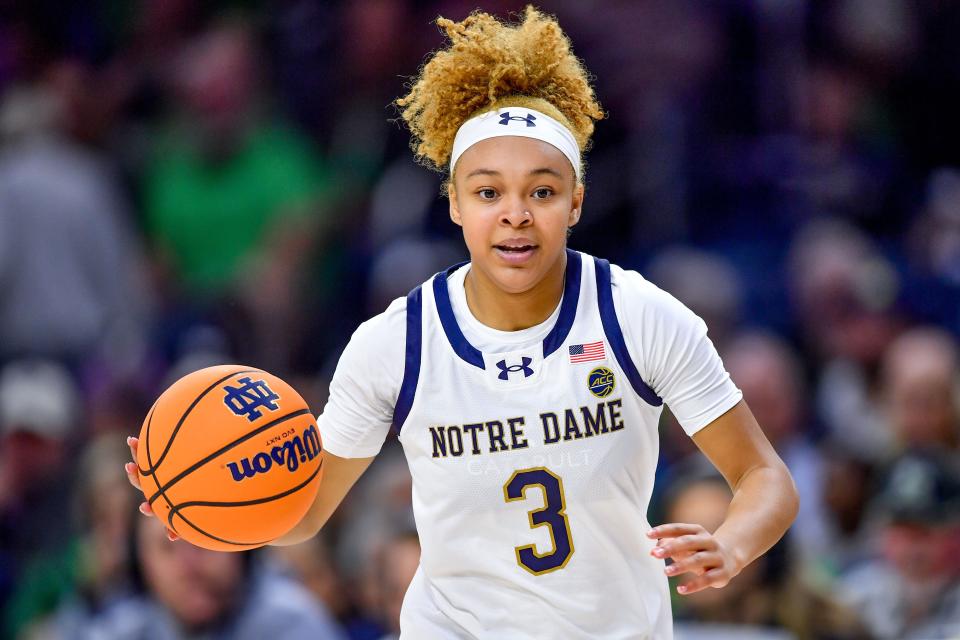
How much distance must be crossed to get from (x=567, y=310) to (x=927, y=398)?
365 centimetres

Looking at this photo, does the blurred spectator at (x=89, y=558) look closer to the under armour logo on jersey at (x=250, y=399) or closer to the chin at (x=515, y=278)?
the under armour logo on jersey at (x=250, y=399)

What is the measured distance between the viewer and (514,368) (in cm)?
420

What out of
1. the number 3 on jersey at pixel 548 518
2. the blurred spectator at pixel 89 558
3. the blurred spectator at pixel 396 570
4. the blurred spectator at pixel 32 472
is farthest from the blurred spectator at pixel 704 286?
the number 3 on jersey at pixel 548 518

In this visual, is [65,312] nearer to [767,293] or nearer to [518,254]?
[767,293]

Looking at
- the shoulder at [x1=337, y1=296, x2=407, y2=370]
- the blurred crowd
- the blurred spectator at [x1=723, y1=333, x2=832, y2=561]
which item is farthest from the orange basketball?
the blurred spectator at [x1=723, y1=333, x2=832, y2=561]

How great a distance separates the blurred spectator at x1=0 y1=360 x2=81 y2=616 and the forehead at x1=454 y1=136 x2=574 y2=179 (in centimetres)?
460

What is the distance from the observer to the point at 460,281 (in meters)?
4.44

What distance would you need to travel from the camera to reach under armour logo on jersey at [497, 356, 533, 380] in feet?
13.8

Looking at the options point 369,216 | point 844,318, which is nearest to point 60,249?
point 369,216

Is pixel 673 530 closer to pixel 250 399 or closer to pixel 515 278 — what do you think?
pixel 515 278

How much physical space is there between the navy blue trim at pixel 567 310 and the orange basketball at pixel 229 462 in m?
0.70

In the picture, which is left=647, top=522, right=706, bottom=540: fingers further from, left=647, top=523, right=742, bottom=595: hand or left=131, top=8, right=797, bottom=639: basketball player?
left=131, top=8, right=797, bottom=639: basketball player

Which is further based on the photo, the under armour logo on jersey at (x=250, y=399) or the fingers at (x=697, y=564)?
the under armour logo on jersey at (x=250, y=399)

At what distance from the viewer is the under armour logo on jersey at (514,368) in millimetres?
4195
